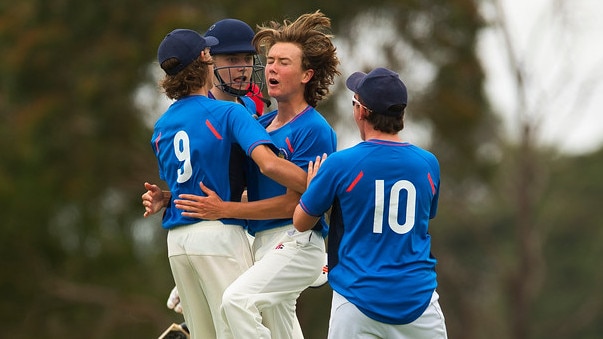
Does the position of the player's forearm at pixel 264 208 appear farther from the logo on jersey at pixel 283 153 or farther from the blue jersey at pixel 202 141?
the logo on jersey at pixel 283 153

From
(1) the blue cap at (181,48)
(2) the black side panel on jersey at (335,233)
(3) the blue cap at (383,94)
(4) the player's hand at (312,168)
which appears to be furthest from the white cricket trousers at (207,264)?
(3) the blue cap at (383,94)

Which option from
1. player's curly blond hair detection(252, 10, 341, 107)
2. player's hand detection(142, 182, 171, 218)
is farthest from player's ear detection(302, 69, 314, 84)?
player's hand detection(142, 182, 171, 218)

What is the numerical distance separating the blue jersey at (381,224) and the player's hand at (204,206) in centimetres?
81

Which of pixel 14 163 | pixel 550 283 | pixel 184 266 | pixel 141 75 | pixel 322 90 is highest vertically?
pixel 322 90

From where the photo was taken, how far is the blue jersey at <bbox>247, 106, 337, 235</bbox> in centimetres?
744

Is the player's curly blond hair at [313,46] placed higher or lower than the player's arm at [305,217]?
higher

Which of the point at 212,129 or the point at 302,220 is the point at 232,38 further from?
the point at 302,220

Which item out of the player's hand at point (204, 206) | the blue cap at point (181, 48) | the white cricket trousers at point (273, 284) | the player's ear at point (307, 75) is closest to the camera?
the white cricket trousers at point (273, 284)

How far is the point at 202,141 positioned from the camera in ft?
24.1

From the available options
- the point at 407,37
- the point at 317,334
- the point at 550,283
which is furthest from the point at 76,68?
the point at 550,283

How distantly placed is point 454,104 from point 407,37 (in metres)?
1.91

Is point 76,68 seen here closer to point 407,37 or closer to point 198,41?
point 407,37

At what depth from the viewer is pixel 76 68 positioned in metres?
26.2

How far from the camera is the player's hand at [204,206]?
7293 millimetres
